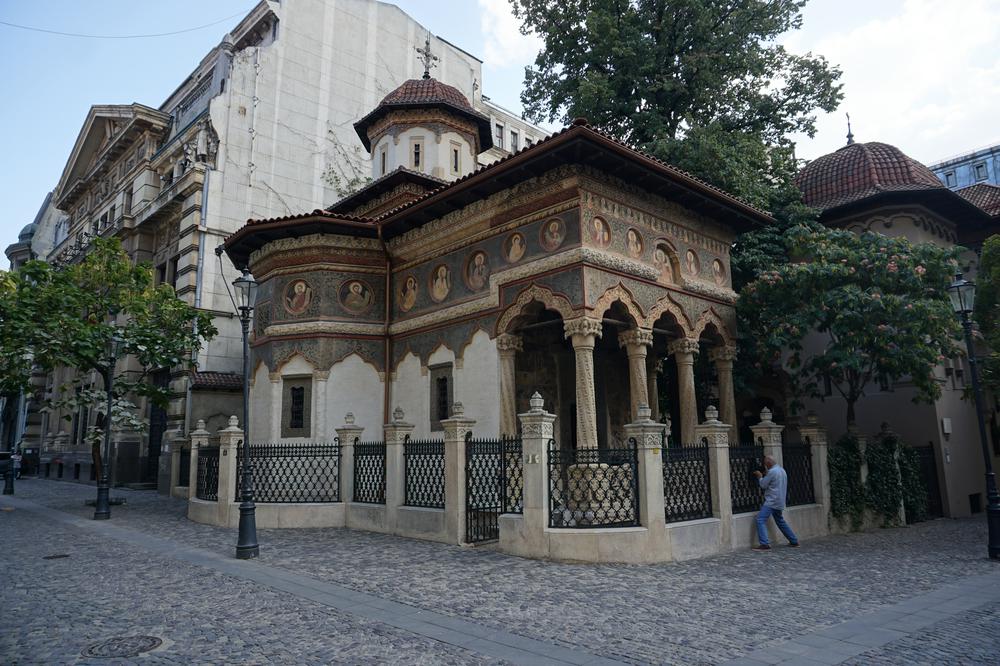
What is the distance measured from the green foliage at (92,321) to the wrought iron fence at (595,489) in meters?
12.3

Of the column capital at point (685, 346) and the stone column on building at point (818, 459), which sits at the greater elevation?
the column capital at point (685, 346)

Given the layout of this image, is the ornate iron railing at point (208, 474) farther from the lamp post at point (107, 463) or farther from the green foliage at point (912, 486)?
the green foliage at point (912, 486)

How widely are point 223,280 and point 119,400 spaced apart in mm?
6574

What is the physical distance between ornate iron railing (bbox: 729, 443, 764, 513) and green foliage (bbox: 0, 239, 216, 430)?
14432mm

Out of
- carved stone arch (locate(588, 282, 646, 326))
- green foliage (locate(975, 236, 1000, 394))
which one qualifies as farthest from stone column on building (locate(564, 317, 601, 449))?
green foliage (locate(975, 236, 1000, 394))

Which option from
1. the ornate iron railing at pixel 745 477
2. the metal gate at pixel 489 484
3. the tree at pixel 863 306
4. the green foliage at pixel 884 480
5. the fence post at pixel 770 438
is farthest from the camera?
the green foliage at pixel 884 480

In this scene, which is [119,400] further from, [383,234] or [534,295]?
[534,295]

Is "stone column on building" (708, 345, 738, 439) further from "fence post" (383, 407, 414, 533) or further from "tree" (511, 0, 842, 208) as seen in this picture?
"fence post" (383, 407, 414, 533)

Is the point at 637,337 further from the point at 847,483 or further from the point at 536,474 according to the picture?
the point at 847,483

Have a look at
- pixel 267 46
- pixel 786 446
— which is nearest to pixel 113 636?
pixel 786 446

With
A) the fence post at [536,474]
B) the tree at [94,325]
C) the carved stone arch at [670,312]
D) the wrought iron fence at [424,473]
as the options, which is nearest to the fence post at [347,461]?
the wrought iron fence at [424,473]

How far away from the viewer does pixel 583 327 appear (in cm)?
1204

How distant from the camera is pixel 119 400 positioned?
17.4 metres

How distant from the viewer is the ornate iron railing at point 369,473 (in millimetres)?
12391
